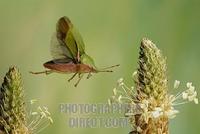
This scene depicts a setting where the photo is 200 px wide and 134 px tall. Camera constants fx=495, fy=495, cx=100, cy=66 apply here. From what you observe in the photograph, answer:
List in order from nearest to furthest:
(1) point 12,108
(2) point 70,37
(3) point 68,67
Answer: (1) point 12,108
(2) point 70,37
(3) point 68,67

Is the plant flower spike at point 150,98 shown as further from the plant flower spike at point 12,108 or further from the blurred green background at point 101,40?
the blurred green background at point 101,40

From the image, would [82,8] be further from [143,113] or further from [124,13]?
[143,113]

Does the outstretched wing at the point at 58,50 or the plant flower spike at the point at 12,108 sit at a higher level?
the outstretched wing at the point at 58,50

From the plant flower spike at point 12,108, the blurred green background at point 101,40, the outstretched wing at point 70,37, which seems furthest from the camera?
the blurred green background at point 101,40

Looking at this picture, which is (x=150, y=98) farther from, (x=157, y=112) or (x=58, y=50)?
(x=58, y=50)

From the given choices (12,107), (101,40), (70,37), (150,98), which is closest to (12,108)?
(12,107)

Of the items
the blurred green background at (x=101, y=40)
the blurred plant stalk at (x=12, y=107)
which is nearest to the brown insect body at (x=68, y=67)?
the blurred green background at (x=101, y=40)

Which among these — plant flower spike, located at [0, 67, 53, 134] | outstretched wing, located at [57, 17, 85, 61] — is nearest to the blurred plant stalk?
plant flower spike, located at [0, 67, 53, 134]

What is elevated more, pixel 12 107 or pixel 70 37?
pixel 70 37

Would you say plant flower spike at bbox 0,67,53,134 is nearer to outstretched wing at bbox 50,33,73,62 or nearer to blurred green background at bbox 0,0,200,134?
outstretched wing at bbox 50,33,73,62

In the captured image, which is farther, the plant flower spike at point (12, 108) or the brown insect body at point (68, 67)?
the brown insect body at point (68, 67)
